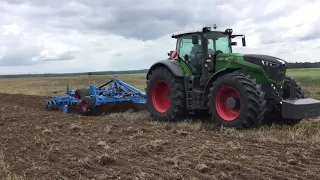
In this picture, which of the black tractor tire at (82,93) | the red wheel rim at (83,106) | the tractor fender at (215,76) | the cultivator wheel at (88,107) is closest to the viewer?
the tractor fender at (215,76)

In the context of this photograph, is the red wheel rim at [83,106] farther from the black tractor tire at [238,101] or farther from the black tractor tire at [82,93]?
the black tractor tire at [238,101]

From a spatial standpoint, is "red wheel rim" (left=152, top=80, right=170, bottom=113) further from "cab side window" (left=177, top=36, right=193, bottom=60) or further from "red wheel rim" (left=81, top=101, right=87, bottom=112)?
"red wheel rim" (left=81, top=101, right=87, bottom=112)

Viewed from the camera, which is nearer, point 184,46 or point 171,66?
point 171,66

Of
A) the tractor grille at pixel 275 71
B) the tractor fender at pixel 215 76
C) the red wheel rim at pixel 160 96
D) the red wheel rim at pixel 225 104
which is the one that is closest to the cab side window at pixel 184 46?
the red wheel rim at pixel 160 96

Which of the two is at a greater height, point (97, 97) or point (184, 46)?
point (184, 46)

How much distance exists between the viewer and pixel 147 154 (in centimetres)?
561

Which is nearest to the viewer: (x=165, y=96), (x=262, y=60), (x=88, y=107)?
(x=262, y=60)

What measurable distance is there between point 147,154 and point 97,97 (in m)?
6.00

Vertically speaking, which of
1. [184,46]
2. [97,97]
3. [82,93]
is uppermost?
[184,46]

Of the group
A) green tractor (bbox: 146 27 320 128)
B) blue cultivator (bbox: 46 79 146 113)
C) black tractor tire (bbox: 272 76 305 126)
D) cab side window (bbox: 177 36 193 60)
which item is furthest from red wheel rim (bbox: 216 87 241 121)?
blue cultivator (bbox: 46 79 146 113)

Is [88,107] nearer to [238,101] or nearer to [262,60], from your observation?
[238,101]

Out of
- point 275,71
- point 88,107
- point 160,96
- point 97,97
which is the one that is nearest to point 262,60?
point 275,71

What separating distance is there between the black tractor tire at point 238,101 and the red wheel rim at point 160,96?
2.08 m

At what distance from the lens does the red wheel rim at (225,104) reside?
7.76 meters
